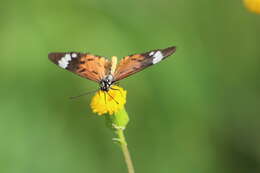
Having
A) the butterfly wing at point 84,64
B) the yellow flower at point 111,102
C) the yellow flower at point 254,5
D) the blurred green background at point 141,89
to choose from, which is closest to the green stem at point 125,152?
the yellow flower at point 111,102

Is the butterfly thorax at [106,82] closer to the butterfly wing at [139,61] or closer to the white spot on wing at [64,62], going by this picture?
the butterfly wing at [139,61]

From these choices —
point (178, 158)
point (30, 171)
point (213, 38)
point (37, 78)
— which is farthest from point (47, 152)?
point (213, 38)

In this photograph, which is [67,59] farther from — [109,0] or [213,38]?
[213,38]

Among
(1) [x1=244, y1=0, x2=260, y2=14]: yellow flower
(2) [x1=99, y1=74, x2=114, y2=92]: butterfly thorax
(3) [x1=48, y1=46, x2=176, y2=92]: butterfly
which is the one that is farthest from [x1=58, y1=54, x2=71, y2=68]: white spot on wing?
(1) [x1=244, y1=0, x2=260, y2=14]: yellow flower

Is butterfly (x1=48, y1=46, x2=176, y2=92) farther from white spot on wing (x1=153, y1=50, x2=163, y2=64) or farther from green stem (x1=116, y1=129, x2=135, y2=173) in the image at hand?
green stem (x1=116, y1=129, x2=135, y2=173)

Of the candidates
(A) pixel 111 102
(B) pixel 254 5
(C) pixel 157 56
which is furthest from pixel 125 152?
(B) pixel 254 5
